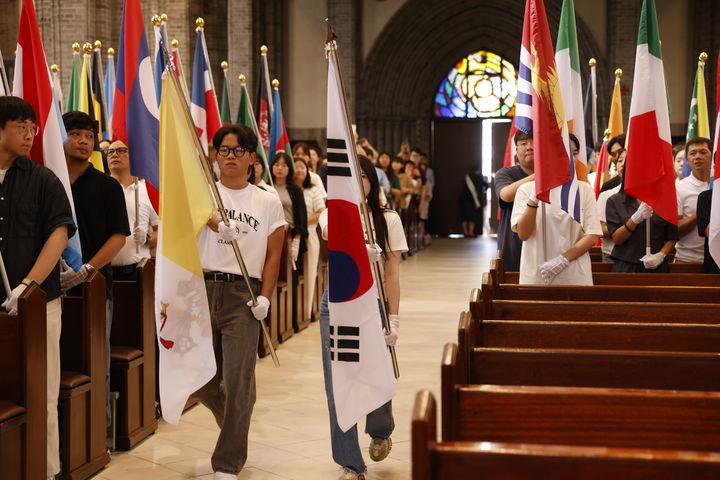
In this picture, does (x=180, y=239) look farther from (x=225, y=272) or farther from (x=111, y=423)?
(x=111, y=423)

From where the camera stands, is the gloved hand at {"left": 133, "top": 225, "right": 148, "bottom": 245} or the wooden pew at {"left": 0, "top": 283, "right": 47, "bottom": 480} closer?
the wooden pew at {"left": 0, "top": 283, "right": 47, "bottom": 480}

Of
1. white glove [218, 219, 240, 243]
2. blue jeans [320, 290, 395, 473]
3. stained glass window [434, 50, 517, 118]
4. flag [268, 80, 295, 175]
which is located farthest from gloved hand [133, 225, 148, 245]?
stained glass window [434, 50, 517, 118]

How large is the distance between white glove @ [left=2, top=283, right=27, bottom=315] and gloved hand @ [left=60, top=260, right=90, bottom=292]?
740 millimetres

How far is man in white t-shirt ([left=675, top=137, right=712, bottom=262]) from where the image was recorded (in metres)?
7.03

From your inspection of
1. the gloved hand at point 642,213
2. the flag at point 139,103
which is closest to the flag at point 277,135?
the flag at point 139,103

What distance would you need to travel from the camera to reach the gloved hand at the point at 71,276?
4.98 meters

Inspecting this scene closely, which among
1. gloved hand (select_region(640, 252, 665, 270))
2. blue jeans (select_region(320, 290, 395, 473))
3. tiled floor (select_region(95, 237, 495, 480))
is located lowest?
tiled floor (select_region(95, 237, 495, 480))

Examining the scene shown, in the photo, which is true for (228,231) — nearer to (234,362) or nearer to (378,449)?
(234,362)

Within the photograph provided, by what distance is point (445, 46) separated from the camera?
23.2 metres

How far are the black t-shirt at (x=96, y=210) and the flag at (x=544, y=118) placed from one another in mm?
2390

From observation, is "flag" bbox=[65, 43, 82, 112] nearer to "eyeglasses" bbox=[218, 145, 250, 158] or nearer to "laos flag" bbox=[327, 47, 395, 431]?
"eyeglasses" bbox=[218, 145, 250, 158]

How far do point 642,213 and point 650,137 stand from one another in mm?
512

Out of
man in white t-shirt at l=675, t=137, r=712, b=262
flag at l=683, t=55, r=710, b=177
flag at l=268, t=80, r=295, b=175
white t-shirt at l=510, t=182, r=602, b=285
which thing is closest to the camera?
white t-shirt at l=510, t=182, r=602, b=285

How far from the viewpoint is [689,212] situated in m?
7.23
